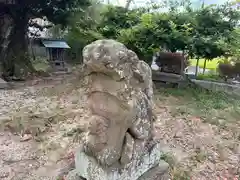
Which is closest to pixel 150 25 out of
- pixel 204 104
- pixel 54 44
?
pixel 204 104

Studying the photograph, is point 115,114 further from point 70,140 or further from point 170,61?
point 170,61

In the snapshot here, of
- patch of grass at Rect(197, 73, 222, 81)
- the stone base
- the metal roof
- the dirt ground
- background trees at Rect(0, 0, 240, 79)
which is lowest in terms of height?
the dirt ground

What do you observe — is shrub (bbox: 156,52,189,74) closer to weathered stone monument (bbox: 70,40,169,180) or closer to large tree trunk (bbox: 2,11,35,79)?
large tree trunk (bbox: 2,11,35,79)

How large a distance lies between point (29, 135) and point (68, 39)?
6651 mm

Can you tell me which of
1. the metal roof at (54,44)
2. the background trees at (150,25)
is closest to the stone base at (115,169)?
the background trees at (150,25)

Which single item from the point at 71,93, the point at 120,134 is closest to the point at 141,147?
the point at 120,134

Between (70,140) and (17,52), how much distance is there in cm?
479

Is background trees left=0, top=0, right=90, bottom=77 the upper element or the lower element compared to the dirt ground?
upper

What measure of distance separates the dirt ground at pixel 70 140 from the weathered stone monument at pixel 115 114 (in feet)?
3.51

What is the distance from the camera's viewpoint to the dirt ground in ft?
10.3

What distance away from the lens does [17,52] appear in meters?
7.57

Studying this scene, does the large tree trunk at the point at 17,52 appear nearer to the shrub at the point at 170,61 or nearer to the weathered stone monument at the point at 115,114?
the shrub at the point at 170,61

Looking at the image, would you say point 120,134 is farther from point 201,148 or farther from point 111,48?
point 201,148

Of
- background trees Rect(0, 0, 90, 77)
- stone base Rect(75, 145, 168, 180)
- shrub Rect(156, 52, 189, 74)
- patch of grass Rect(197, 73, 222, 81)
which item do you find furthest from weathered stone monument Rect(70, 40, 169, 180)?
background trees Rect(0, 0, 90, 77)
